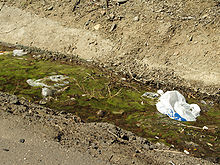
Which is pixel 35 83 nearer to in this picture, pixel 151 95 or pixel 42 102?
pixel 42 102

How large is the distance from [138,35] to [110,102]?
433cm

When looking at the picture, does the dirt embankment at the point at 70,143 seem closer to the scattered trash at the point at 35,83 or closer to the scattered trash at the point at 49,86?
the scattered trash at the point at 49,86

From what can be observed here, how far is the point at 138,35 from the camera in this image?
380 inches

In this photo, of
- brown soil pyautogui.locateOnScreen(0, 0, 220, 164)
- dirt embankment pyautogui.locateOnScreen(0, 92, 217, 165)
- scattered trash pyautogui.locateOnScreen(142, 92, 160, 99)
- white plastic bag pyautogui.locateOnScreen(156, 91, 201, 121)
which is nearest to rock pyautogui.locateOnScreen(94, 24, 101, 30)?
brown soil pyautogui.locateOnScreen(0, 0, 220, 164)

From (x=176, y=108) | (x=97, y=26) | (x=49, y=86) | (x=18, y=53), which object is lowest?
(x=18, y=53)

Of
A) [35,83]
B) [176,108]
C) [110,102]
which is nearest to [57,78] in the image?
[35,83]

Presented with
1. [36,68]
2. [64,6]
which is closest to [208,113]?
[36,68]

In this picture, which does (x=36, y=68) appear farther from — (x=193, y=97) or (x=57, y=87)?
(x=193, y=97)

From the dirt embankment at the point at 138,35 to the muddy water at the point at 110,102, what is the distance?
48.5 inches

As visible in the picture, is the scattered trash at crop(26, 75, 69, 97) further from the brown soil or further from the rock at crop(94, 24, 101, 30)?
the rock at crop(94, 24, 101, 30)

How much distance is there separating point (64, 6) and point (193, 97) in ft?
25.7

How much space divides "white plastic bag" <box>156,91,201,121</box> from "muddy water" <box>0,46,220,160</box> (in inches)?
6.1

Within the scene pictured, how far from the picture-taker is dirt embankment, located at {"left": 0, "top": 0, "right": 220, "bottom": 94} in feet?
27.3

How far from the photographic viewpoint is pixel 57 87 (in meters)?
6.86
